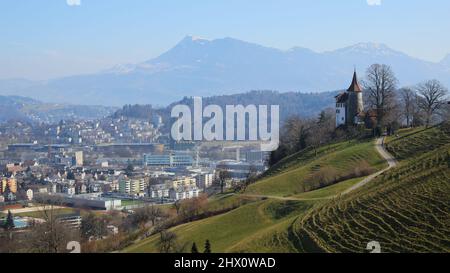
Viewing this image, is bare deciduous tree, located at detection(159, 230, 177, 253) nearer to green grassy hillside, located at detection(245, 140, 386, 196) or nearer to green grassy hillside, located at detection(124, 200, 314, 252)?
green grassy hillside, located at detection(124, 200, 314, 252)

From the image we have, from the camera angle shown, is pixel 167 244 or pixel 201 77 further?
pixel 201 77

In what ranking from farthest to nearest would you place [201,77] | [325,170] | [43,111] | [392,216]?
[201,77]
[43,111]
[325,170]
[392,216]

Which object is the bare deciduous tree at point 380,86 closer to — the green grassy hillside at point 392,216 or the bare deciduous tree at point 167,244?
the green grassy hillside at point 392,216

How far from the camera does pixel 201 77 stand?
160 meters

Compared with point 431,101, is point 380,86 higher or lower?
higher

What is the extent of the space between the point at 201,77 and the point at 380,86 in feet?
425

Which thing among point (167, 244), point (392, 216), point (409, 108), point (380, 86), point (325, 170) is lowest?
point (167, 244)

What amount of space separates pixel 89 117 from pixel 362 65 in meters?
74.3

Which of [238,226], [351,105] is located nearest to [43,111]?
[351,105]

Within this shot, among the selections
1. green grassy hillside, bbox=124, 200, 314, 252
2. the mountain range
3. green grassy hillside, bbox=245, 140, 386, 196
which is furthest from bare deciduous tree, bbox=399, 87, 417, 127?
the mountain range

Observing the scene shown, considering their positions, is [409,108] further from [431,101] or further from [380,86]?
[380,86]
